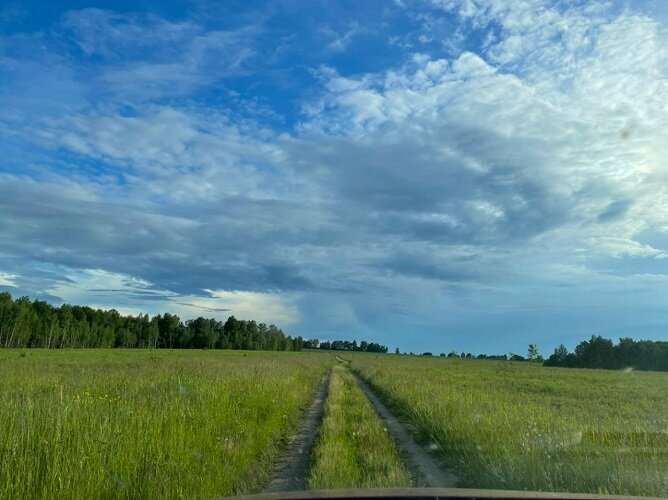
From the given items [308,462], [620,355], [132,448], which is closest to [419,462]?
[308,462]

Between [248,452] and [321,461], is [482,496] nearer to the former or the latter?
[321,461]

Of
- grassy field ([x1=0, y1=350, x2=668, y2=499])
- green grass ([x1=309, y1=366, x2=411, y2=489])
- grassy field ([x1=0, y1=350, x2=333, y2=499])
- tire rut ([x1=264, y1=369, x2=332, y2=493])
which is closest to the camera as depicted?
grassy field ([x1=0, y1=350, x2=333, y2=499])

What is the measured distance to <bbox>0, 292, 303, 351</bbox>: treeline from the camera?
336 ft

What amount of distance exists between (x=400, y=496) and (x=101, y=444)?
5149 mm

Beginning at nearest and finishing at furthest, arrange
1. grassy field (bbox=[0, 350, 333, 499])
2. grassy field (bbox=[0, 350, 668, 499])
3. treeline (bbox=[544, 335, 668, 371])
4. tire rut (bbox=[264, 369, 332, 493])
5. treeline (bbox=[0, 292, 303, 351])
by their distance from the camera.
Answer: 1. grassy field (bbox=[0, 350, 333, 499])
2. grassy field (bbox=[0, 350, 668, 499])
3. tire rut (bbox=[264, 369, 332, 493])
4. treeline (bbox=[0, 292, 303, 351])
5. treeline (bbox=[544, 335, 668, 371])

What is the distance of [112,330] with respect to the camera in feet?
414

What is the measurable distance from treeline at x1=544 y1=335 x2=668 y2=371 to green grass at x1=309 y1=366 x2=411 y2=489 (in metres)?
117

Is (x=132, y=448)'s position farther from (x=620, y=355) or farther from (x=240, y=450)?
(x=620, y=355)

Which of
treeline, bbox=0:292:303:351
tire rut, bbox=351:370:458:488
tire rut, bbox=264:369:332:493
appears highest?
A: treeline, bbox=0:292:303:351

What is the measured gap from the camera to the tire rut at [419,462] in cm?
809

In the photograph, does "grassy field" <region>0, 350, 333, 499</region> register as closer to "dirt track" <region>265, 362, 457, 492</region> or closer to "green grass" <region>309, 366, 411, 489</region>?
"dirt track" <region>265, 362, 457, 492</region>

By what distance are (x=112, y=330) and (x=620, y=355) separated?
375 feet

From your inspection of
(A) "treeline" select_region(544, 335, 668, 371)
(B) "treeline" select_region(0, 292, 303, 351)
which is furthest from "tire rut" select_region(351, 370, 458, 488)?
(A) "treeline" select_region(544, 335, 668, 371)

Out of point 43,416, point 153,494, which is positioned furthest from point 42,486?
point 43,416
